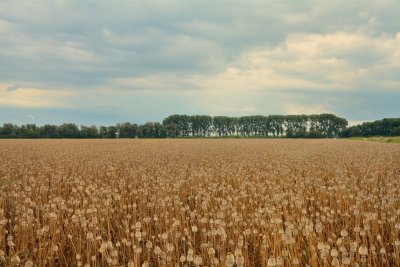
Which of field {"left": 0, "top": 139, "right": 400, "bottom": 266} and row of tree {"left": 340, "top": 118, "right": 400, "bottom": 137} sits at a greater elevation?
row of tree {"left": 340, "top": 118, "right": 400, "bottom": 137}

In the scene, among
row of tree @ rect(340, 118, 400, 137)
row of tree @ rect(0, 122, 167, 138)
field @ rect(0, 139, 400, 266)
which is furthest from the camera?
row of tree @ rect(340, 118, 400, 137)

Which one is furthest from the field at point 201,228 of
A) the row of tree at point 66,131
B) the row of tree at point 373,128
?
the row of tree at point 373,128

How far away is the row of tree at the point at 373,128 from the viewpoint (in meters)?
120

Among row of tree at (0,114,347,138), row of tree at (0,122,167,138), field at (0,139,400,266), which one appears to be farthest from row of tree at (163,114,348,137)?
field at (0,139,400,266)

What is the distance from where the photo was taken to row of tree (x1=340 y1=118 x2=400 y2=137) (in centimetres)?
12044

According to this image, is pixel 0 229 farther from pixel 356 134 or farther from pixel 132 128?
pixel 356 134

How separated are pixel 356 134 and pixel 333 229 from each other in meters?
124

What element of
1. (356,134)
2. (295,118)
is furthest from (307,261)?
(295,118)

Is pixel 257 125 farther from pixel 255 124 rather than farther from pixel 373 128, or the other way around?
pixel 373 128

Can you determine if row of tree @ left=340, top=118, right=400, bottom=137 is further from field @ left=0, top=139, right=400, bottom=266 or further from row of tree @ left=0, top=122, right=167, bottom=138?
field @ left=0, top=139, right=400, bottom=266

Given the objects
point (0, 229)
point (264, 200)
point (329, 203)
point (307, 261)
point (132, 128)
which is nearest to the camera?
point (307, 261)

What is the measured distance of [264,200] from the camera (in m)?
7.34

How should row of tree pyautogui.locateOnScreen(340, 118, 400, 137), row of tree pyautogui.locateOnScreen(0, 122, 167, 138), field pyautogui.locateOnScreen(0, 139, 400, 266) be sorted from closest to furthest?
field pyautogui.locateOnScreen(0, 139, 400, 266)
row of tree pyautogui.locateOnScreen(0, 122, 167, 138)
row of tree pyautogui.locateOnScreen(340, 118, 400, 137)

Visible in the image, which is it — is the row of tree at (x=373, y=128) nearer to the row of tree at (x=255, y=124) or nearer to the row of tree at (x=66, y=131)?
the row of tree at (x=255, y=124)
